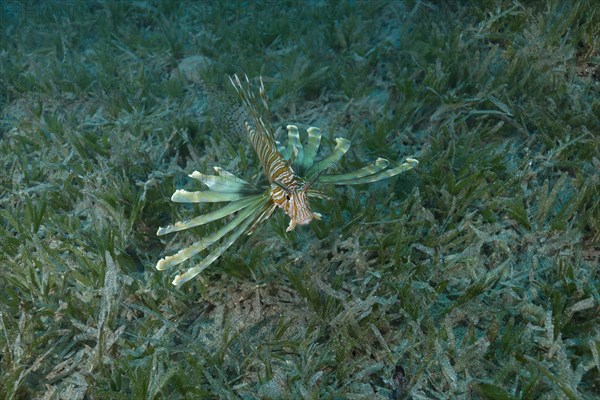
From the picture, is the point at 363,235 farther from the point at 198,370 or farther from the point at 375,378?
the point at 198,370


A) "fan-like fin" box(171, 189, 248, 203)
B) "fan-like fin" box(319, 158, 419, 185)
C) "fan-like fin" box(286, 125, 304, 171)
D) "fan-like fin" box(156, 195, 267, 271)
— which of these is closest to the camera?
"fan-like fin" box(156, 195, 267, 271)

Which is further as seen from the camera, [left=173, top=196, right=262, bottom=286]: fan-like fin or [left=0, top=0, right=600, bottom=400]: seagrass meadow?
[left=0, top=0, right=600, bottom=400]: seagrass meadow

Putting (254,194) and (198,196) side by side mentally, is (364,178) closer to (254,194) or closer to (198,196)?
(254,194)

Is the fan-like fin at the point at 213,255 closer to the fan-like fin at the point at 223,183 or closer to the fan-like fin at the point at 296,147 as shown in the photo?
the fan-like fin at the point at 223,183

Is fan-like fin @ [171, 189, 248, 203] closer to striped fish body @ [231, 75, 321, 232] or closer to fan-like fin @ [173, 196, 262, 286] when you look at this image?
fan-like fin @ [173, 196, 262, 286]

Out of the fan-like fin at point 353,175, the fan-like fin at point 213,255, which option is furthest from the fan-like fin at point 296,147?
the fan-like fin at point 213,255

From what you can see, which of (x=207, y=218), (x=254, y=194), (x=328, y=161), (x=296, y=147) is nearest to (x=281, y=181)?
(x=254, y=194)

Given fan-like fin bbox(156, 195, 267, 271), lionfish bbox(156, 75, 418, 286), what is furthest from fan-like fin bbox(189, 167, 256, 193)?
fan-like fin bbox(156, 195, 267, 271)
